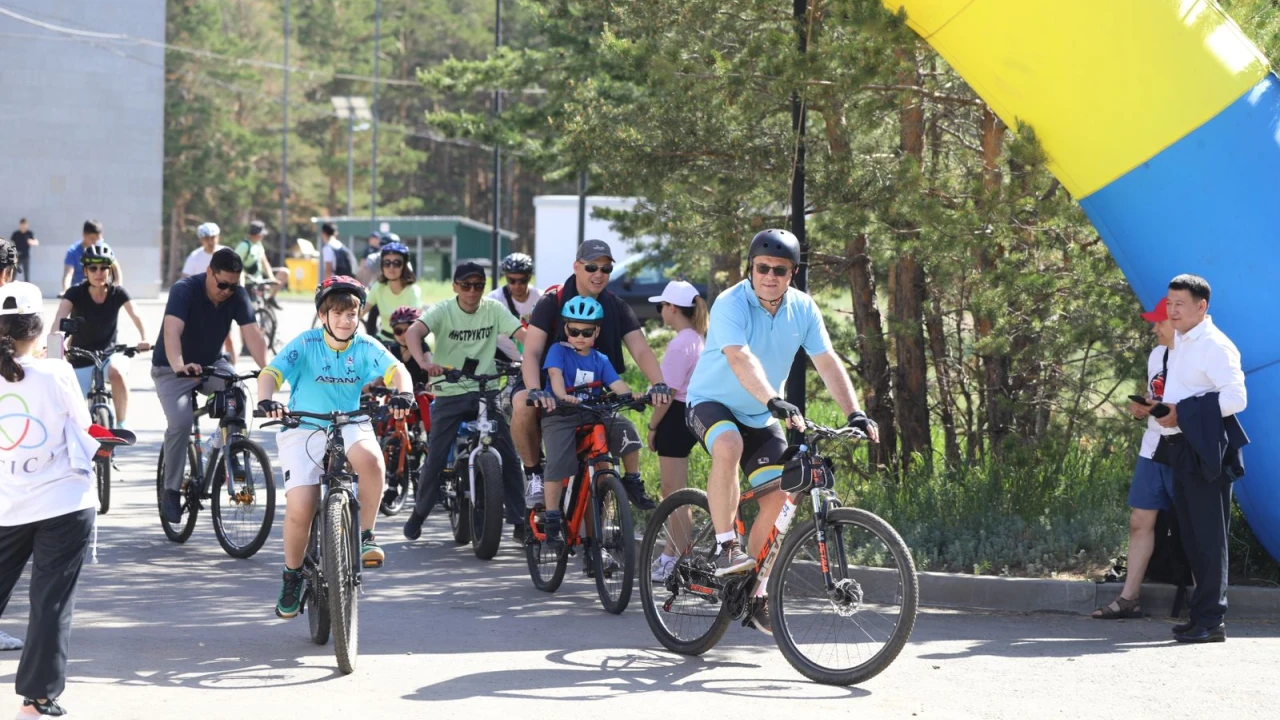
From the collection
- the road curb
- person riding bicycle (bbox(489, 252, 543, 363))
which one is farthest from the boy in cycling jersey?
the road curb

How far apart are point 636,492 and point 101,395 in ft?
17.2

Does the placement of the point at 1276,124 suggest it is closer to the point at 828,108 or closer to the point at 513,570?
the point at 828,108

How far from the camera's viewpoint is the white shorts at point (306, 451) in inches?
286

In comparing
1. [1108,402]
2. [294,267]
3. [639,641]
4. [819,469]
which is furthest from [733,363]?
[294,267]

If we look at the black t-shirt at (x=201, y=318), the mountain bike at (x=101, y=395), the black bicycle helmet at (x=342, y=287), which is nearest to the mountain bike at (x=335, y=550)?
the black bicycle helmet at (x=342, y=287)

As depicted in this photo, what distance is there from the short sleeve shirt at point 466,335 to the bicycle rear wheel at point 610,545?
240 cm

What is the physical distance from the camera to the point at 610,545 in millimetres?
8391

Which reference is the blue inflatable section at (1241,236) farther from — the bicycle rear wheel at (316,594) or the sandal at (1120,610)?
the bicycle rear wheel at (316,594)

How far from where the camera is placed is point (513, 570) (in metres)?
9.81

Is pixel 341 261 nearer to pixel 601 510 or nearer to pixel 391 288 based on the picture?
pixel 391 288

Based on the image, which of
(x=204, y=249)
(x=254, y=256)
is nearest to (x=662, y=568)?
(x=204, y=249)

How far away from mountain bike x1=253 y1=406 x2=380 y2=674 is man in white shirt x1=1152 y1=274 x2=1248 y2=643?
3913 millimetres

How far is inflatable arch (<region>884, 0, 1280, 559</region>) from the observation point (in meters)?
8.52

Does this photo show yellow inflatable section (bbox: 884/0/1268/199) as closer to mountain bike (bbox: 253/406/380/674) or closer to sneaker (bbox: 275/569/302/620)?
mountain bike (bbox: 253/406/380/674)
